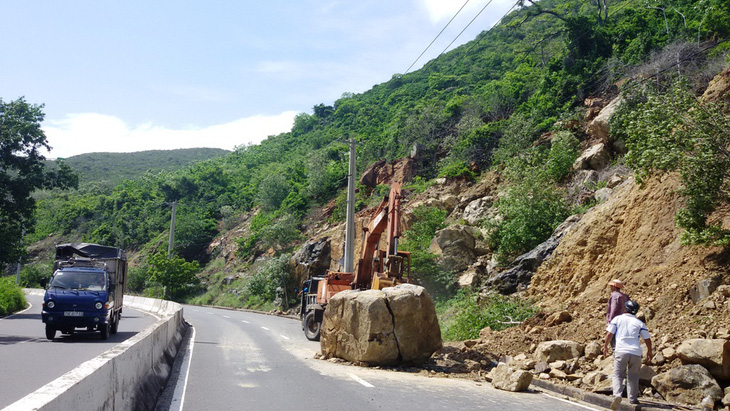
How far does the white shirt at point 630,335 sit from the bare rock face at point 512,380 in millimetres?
2122

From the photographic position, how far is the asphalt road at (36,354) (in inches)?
376

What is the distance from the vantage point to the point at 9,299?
30.6m

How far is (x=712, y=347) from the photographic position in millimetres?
9625

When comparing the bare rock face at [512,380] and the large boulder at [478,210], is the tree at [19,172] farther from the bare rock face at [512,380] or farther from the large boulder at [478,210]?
the bare rock face at [512,380]

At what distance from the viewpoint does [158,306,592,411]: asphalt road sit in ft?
29.3

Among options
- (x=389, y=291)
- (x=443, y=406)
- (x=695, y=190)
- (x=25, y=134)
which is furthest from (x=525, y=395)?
(x=25, y=134)

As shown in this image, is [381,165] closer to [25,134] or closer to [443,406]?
[25,134]

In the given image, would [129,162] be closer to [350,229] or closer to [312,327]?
[350,229]

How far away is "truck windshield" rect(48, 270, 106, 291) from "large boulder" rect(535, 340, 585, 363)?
12.9 m

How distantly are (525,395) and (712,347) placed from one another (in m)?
3.25

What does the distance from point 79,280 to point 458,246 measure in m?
18.1

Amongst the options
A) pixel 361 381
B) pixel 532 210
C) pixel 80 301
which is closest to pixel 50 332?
pixel 80 301

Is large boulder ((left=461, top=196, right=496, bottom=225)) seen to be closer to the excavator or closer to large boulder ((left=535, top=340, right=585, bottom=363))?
the excavator

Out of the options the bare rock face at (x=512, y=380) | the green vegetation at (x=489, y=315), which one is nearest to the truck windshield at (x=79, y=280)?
the green vegetation at (x=489, y=315)
